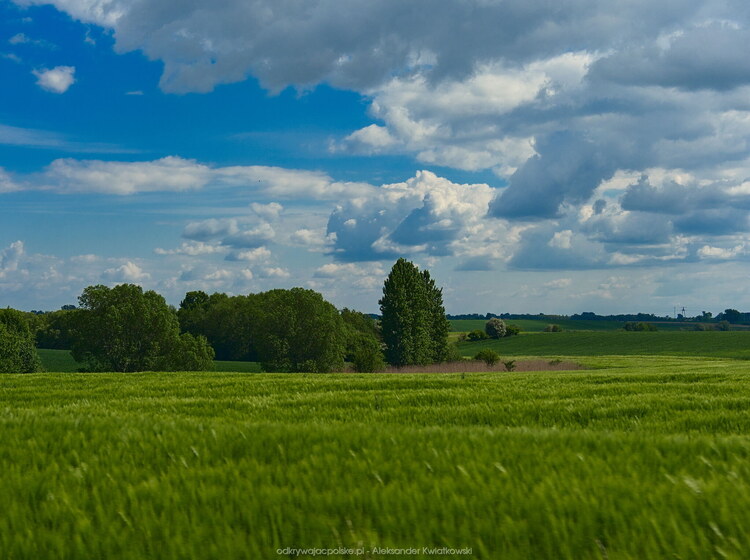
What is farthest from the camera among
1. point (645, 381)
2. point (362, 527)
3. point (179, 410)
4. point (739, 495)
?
point (645, 381)

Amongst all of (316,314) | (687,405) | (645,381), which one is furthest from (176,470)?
(316,314)

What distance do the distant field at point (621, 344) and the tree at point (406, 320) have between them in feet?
97.4

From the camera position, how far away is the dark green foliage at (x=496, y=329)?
145375 mm

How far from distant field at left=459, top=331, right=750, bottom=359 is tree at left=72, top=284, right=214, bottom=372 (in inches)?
2403

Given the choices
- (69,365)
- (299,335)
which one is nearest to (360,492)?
(299,335)

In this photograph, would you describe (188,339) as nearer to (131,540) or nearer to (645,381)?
(645,381)

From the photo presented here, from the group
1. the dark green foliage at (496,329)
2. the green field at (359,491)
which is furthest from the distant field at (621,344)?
the green field at (359,491)

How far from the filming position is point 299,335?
80.0 m

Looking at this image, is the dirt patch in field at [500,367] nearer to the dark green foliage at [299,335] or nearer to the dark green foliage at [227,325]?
the dark green foliage at [299,335]

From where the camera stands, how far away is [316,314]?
80750mm

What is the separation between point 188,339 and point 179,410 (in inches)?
2765

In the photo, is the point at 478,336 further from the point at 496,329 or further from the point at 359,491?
the point at 359,491

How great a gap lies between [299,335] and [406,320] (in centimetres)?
1558

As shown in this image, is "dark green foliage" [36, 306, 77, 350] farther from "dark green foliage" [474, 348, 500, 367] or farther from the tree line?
"dark green foliage" [474, 348, 500, 367]
